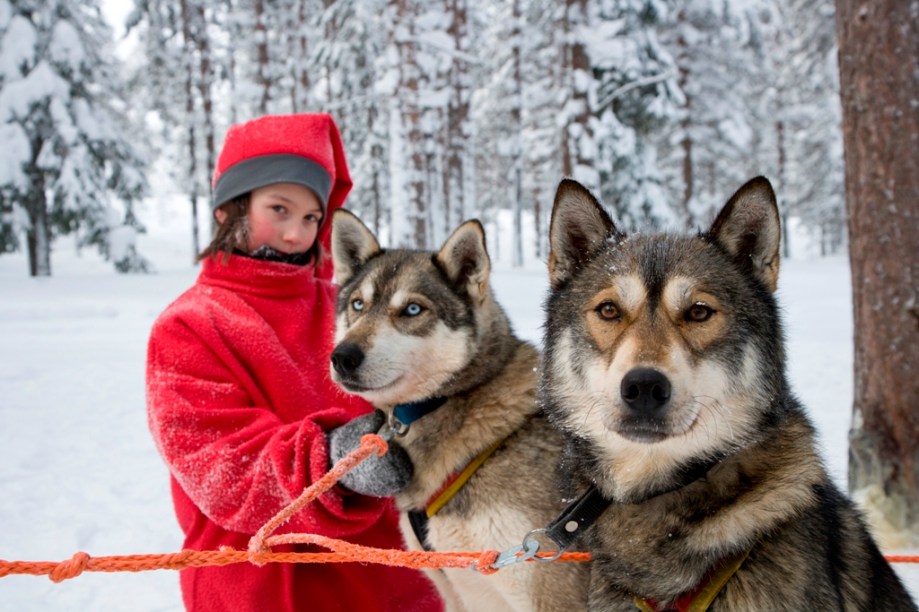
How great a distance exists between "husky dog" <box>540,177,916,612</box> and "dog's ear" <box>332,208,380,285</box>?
147 cm

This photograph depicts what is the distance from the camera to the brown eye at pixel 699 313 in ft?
6.28

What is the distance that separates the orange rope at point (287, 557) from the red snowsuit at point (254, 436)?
0.18m

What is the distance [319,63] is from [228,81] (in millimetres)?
6488

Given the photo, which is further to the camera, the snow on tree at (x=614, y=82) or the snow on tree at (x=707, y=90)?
the snow on tree at (x=707, y=90)

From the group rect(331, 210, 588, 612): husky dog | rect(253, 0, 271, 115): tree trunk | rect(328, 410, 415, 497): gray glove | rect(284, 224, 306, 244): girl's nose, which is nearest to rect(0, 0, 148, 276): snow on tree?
rect(253, 0, 271, 115): tree trunk

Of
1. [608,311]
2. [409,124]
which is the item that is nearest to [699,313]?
[608,311]

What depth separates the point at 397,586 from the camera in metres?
3.06

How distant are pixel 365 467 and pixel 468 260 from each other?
1165 millimetres

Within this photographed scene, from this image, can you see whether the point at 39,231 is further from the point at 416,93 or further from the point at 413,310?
the point at 413,310

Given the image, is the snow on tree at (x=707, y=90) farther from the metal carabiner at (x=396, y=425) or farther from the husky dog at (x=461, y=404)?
the metal carabiner at (x=396, y=425)

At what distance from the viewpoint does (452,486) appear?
2.75 meters

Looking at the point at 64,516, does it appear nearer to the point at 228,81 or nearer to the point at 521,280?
the point at 521,280

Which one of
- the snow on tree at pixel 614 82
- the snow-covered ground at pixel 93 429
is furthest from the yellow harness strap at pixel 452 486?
the snow on tree at pixel 614 82

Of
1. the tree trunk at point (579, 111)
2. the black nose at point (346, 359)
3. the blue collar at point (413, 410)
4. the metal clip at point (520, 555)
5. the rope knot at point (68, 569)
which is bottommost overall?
the metal clip at point (520, 555)
